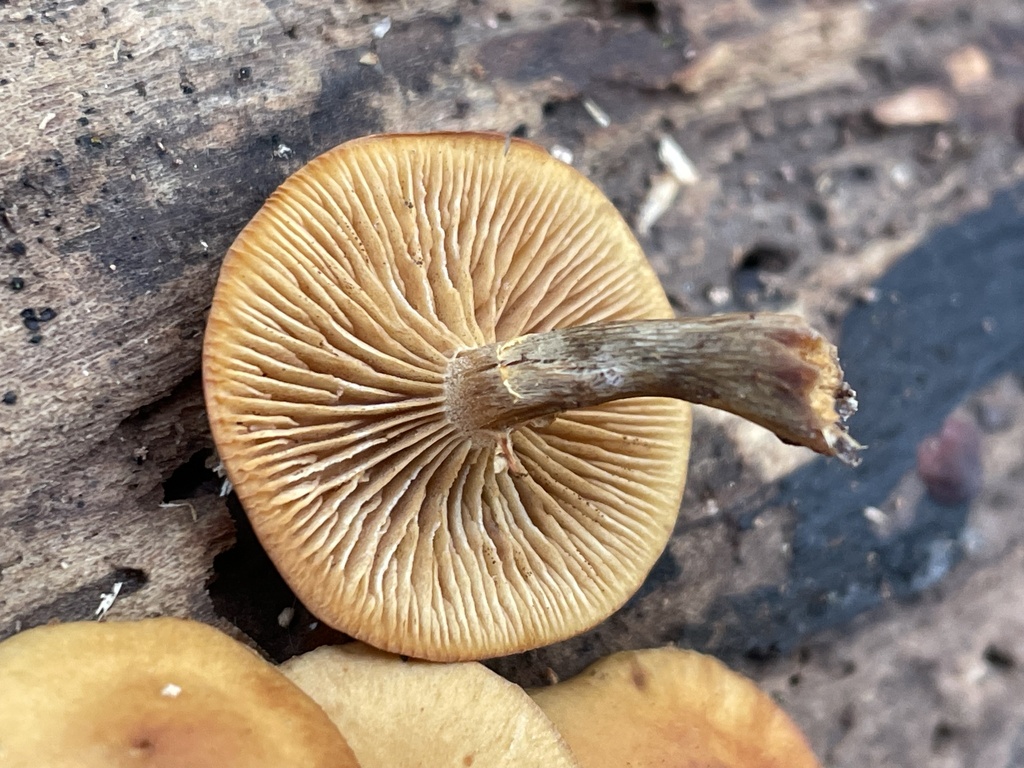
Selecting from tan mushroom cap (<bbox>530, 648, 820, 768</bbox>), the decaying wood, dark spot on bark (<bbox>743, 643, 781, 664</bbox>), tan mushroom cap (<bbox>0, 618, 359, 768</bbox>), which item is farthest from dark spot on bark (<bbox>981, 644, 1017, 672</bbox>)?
tan mushroom cap (<bbox>0, 618, 359, 768</bbox>)

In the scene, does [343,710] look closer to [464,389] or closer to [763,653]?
[464,389]

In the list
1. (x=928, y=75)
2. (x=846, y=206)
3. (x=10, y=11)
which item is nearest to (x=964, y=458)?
(x=846, y=206)

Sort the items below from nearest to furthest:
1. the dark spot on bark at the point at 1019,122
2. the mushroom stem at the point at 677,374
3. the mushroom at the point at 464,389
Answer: the mushroom stem at the point at 677,374, the mushroom at the point at 464,389, the dark spot on bark at the point at 1019,122

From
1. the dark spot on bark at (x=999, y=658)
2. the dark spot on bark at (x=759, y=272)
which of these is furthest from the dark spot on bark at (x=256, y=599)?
the dark spot on bark at (x=999, y=658)

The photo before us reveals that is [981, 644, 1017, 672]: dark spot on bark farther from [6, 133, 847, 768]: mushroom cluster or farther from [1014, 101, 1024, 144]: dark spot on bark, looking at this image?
[1014, 101, 1024, 144]: dark spot on bark

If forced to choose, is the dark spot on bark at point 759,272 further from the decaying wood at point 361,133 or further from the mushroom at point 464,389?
the mushroom at point 464,389

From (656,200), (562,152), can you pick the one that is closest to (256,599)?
(562,152)
